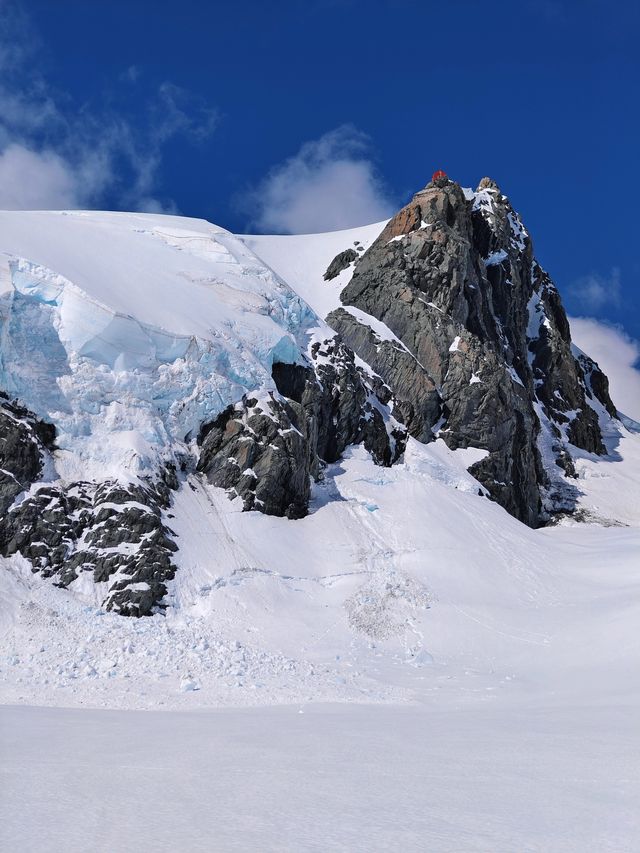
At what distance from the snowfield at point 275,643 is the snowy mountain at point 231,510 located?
142 mm

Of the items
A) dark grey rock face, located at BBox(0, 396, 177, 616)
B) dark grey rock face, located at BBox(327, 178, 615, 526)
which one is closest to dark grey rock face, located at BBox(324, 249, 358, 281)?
dark grey rock face, located at BBox(327, 178, 615, 526)

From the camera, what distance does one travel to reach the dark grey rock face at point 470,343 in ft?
175

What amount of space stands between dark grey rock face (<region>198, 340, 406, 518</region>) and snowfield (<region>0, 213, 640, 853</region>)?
95 cm

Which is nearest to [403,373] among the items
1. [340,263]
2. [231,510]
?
[340,263]

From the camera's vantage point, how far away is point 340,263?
222 feet

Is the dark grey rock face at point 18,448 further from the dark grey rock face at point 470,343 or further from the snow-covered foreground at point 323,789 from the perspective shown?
the dark grey rock face at point 470,343

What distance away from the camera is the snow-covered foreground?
558 cm

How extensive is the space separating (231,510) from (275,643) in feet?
26.7

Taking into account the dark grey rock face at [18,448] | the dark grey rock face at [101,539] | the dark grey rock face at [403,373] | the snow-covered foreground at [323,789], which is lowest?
the snow-covered foreground at [323,789]

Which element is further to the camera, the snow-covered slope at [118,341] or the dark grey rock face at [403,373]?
the dark grey rock face at [403,373]

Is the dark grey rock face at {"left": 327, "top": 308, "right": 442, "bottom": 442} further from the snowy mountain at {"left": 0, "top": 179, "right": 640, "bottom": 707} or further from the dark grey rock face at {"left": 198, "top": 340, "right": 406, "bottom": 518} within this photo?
the dark grey rock face at {"left": 198, "top": 340, "right": 406, "bottom": 518}

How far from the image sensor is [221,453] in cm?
3297

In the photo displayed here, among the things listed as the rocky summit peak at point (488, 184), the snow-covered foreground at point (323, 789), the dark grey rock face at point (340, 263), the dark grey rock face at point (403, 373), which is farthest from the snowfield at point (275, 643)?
the rocky summit peak at point (488, 184)

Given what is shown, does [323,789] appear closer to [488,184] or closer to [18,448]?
[18,448]
